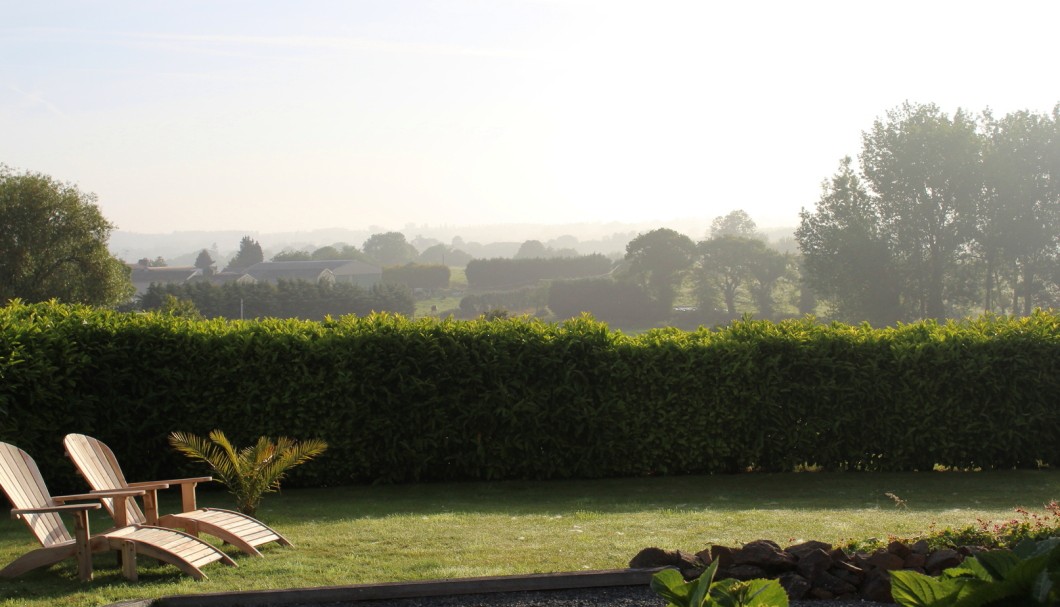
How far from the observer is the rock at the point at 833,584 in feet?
18.9

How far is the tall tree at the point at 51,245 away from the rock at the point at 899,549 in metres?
41.7

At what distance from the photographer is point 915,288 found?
200 ft

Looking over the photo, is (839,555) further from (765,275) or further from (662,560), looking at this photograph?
(765,275)

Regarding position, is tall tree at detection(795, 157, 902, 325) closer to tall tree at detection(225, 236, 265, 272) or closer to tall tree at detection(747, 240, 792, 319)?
tall tree at detection(747, 240, 792, 319)

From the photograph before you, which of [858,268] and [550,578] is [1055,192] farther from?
[550,578]

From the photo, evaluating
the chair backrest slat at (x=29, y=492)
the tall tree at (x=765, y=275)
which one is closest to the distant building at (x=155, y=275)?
the tall tree at (x=765, y=275)

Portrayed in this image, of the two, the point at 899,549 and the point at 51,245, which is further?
the point at 51,245

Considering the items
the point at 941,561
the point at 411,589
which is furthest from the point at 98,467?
the point at 941,561

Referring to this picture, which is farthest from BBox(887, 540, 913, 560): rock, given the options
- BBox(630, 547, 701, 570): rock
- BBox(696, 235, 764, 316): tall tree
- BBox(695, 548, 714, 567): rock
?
BBox(696, 235, 764, 316): tall tree

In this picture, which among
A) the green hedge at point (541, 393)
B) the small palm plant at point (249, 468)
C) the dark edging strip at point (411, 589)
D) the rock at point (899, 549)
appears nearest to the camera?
the dark edging strip at point (411, 589)

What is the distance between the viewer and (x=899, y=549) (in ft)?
19.7

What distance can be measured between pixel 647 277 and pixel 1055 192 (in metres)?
28.1

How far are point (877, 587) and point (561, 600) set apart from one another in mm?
1900

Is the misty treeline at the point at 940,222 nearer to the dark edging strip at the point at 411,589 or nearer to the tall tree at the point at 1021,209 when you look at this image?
the tall tree at the point at 1021,209
